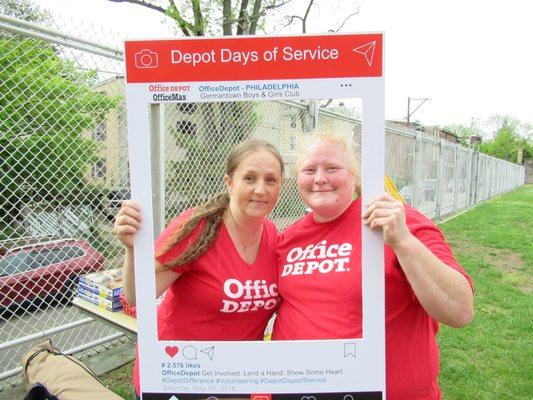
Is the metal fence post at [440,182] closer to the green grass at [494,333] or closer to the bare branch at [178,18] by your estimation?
the green grass at [494,333]

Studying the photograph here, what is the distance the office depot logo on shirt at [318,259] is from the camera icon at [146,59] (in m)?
0.82

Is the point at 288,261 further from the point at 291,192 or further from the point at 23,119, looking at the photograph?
the point at 23,119

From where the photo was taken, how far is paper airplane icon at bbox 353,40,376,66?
128 centimetres

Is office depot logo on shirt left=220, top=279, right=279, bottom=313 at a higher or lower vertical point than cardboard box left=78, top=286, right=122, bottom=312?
higher

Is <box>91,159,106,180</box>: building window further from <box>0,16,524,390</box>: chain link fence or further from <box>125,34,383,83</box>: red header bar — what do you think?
<box>125,34,383,83</box>: red header bar

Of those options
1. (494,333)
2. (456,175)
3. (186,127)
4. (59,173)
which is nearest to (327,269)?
(186,127)

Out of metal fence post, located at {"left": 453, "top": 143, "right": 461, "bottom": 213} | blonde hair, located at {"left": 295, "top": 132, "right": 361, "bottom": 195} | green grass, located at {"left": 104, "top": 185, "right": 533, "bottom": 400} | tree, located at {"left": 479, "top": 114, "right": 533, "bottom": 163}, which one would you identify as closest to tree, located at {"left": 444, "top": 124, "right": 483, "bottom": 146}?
tree, located at {"left": 479, "top": 114, "right": 533, "bottom": 163}

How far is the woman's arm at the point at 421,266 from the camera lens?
1247mm

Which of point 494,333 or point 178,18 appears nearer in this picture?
point 494,333

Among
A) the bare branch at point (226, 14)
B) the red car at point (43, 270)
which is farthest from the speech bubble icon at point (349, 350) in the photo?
the bare branch at point (226, 14)

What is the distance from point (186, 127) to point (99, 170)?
5.45ft

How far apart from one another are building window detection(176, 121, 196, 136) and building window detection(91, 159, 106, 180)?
143 centimetres

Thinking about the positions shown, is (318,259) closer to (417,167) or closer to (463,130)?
(417,167)

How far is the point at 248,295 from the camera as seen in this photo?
156 centimetres
